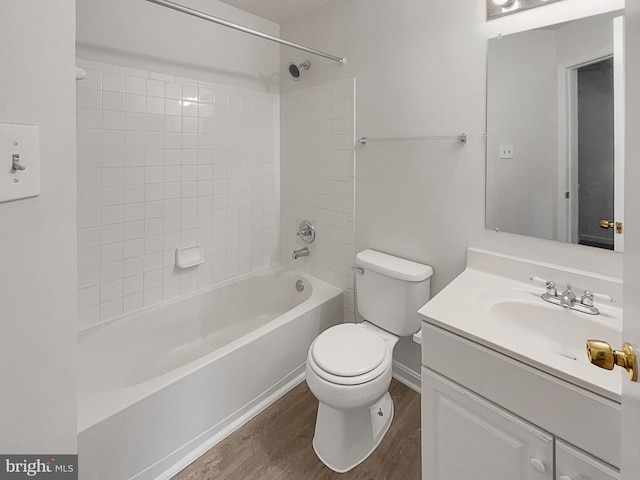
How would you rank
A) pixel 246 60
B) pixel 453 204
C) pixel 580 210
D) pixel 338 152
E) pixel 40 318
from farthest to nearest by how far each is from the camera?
1. pixel 246 60
2. pixel 338 152
3. pixel 453 204
4. pixel 580 210
5. pixel 40 318

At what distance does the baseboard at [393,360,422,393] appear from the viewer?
1982mm

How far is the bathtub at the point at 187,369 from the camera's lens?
1305 millimetres

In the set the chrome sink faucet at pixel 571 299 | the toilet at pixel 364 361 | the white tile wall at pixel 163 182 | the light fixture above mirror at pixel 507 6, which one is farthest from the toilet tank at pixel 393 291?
the light fixture above mirror at pixel 507 6

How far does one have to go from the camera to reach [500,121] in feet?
4.83

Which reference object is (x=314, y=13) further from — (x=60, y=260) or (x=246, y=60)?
(x=60, y=260)

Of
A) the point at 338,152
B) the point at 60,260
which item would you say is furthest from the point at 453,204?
the point at 60,260

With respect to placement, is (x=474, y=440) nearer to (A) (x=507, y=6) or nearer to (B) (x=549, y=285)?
(B) (x=549, y=285)

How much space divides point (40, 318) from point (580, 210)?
1683mm

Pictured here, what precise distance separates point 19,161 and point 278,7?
2238mm

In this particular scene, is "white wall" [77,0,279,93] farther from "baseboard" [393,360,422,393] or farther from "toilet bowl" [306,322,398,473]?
"baseboard" [393,360,422,393]

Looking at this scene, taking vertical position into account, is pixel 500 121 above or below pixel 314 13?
below

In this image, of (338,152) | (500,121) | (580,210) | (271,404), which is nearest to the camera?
(580,210)

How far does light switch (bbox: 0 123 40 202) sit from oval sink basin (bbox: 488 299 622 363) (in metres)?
1.26

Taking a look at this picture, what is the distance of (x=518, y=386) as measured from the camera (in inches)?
37.0
